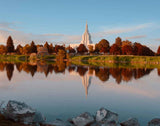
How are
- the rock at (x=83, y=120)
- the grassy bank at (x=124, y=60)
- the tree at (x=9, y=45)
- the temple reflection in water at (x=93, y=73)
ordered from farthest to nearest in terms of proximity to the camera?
1. the tree at (x=9, y=45)
2. the grassy bank at (x=124, y=60)
3. the temple reflection in water at (x=93, y=73)
4. the rock at (x=83, y=120)

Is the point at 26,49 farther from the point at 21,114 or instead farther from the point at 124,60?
the point at 21,114

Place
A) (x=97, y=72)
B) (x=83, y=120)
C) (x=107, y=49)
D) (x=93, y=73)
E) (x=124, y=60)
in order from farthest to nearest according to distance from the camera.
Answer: (x=107, y=49)
(x=124, y=60)
(x=97, y=72)
(x=93, y=73)
(x=83, y=120)

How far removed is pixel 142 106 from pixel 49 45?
126 m

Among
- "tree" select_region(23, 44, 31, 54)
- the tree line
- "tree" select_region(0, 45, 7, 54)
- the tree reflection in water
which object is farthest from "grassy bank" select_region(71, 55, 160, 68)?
"tree" select_region(0, 45, 7, 54)

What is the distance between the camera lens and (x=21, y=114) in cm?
784

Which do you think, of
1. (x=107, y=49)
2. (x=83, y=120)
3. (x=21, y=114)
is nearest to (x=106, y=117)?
(x=83, y=120)

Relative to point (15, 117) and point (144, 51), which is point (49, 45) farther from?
point (15, 117)

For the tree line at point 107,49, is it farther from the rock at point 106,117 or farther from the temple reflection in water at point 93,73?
the rock at point 106,117

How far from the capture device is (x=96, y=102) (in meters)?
12.2

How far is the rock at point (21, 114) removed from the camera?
7.83 m

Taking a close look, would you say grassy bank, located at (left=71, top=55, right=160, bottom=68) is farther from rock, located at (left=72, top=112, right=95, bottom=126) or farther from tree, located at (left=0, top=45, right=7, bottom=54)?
rock, located at (left=72, top=112, right=95, bottom=126)

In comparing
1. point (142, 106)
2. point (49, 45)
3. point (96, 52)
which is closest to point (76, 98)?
point (142, 106)

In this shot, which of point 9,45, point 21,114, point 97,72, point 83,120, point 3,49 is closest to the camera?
point 21,114

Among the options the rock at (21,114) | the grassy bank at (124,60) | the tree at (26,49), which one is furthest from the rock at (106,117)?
the tree at (26,49)
